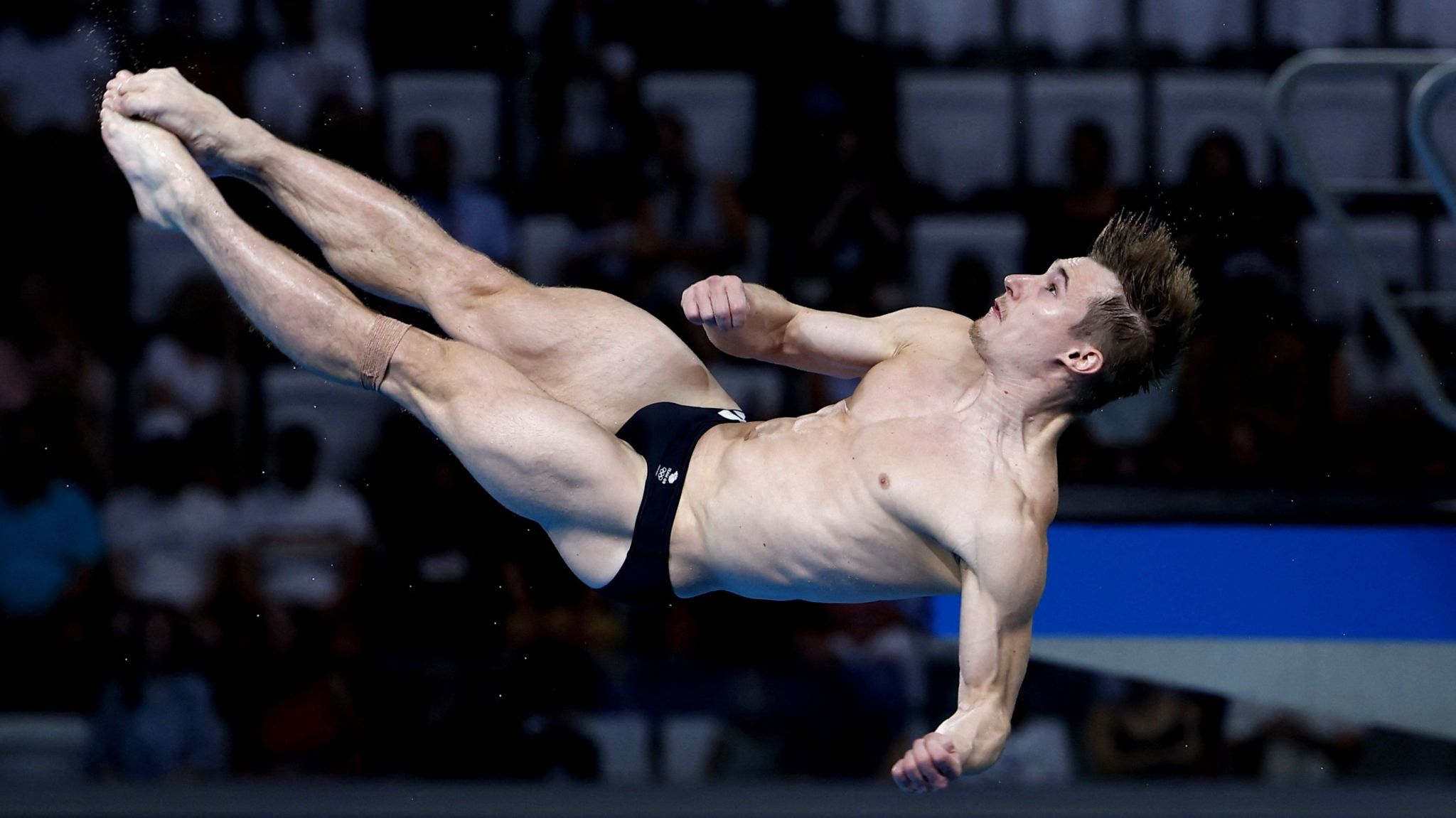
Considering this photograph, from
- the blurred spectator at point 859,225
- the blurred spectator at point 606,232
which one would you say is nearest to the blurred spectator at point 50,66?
the blurred spectator at point 606,232

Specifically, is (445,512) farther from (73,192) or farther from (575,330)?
(575,330)

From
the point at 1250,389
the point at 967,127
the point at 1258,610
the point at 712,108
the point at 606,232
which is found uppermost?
the point at 712,108

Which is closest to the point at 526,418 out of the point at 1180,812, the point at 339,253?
the point at 339,253

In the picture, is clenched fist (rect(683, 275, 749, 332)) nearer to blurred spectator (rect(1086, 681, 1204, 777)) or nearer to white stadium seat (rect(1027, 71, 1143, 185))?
blurred spectator (rect(1086, 681, 1204, 777))

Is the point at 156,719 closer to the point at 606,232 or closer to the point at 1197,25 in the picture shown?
the point at 606,232

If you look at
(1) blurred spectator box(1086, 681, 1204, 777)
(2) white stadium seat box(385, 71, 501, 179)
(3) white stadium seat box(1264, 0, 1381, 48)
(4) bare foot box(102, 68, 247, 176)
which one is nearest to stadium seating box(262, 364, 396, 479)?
(2) white stadium seat box(385, 71, 501, 179)

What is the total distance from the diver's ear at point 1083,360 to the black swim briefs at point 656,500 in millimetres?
578

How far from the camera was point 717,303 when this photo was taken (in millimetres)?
2217

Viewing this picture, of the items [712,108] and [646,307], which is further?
[712,108]

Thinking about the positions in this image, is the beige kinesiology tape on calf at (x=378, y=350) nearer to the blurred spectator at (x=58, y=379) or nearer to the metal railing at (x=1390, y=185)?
the metal railing at (x=1390, y=185)

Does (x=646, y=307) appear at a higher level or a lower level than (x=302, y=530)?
higher

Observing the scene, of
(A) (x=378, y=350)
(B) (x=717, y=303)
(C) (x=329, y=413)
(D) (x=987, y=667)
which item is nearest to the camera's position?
(D) (x=987, y=667)

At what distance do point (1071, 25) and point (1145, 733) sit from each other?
85.7 inches

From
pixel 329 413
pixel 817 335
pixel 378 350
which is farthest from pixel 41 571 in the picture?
pixel 817 335
